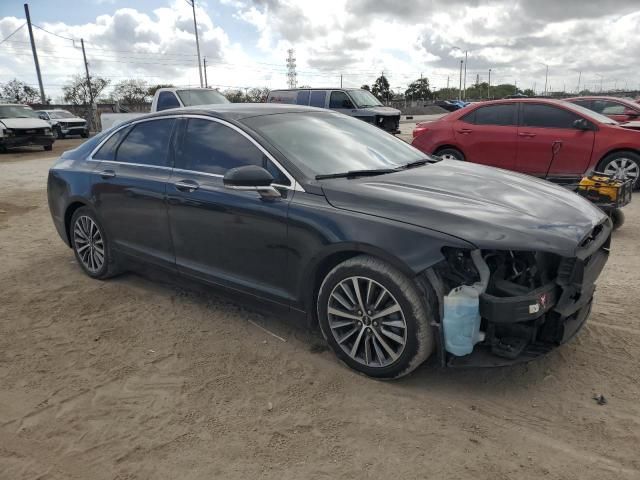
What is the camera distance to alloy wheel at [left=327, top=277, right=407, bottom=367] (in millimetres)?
3021

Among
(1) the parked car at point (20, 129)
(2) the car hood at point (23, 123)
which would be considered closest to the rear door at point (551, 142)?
(1) the parked car at point (20, 129)

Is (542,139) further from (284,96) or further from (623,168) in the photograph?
(284,96)

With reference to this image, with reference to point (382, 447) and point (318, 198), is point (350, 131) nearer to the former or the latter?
point (318, 198)

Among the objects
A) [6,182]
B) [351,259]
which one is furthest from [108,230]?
[6,182]

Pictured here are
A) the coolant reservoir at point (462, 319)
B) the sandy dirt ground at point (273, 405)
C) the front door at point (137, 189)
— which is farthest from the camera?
the front door at point (137, 189)

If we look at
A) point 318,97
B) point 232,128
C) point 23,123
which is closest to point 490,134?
point 232,128

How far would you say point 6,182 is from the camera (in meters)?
11.8

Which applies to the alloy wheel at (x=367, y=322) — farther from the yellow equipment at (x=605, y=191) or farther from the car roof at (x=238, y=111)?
the yellow equipment at (x=605, y=191)

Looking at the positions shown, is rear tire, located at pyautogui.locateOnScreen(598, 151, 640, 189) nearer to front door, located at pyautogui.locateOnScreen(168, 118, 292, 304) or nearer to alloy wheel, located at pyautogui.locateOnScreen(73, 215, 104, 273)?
front door, located at pyautogui.locateOnScreen(168, 118, 292, 304)

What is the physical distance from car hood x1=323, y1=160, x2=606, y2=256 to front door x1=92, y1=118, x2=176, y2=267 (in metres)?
1.64

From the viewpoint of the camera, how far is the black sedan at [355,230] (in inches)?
113

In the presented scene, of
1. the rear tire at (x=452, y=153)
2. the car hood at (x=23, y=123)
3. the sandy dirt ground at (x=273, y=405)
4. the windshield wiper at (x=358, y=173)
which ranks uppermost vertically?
the windshield wiper at (x=358, y=173)

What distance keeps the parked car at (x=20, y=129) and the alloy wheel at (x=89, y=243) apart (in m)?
16.2

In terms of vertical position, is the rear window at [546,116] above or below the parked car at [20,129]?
above
